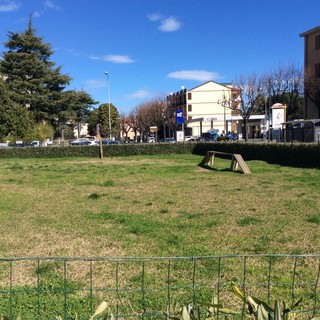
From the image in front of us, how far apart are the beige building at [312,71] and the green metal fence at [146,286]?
1856 inches

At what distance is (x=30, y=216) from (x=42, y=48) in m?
47.6

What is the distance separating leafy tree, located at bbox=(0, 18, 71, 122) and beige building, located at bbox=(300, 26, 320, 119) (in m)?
30.8

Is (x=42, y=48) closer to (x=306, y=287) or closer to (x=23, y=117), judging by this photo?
(x=23, y=117)

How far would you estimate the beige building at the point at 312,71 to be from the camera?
47875 millimetres

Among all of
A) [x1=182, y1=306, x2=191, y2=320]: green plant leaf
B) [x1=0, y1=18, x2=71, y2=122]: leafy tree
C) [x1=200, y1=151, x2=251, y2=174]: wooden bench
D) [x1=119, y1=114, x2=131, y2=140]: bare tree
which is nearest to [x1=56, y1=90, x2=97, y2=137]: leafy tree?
[x1=0, y1=18, x2=71, y2=122]: leafy tree

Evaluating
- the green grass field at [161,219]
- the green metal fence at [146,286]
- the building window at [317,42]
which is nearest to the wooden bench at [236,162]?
the green grass field at [161,219]

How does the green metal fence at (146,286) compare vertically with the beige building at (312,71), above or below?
below

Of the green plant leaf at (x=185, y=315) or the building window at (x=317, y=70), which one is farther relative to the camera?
the building window at (x=317, y=70)

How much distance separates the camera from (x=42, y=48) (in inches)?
1984

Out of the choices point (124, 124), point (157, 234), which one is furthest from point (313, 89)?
point (157, 234)

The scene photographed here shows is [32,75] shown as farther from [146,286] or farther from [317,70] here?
[146,286]

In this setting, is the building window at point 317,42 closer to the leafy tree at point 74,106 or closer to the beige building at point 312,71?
the beige building at point 312,71

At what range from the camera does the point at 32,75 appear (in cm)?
5006

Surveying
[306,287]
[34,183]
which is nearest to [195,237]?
[306,287]
